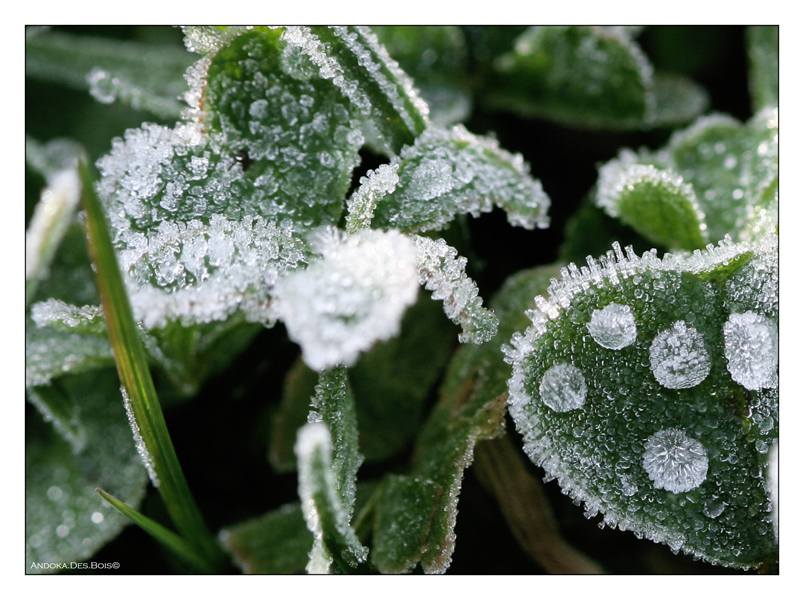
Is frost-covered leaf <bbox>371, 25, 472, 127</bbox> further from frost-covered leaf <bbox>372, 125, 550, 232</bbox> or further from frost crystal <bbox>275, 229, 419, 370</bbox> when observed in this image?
frost crystal <bbox>275, 229, 419, 370</bbox>

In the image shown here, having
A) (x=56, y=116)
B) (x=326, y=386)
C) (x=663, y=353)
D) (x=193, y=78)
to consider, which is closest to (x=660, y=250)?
(x=663, y=353)

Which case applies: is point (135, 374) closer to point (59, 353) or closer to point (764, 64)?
point (59, 353)

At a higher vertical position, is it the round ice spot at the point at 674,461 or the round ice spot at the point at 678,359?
the round ice spot at the point at 678,359

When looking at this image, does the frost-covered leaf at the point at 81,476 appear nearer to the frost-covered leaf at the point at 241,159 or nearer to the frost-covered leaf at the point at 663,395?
the frost-covered leaf at the point at 241,159

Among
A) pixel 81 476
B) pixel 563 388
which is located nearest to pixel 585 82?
pixel 563 388

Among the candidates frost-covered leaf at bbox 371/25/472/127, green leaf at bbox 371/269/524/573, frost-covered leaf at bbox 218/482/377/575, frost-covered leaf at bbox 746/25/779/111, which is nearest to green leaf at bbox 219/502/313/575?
frost-covered leaf at bbox 218/482/377/575

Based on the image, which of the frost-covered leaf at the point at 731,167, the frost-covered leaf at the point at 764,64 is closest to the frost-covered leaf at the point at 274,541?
the frost-covered leaf at the point at 731,167

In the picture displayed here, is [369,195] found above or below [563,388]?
above
